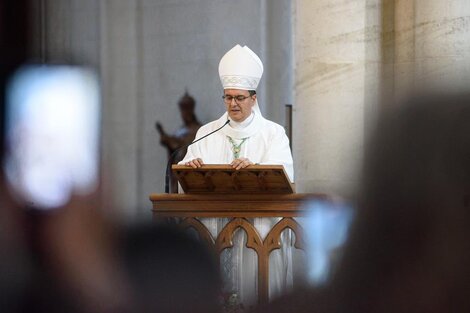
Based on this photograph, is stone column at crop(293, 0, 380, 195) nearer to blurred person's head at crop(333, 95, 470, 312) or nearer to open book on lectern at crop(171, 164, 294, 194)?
open book on lectern at crop(171, 164, 294, 194)

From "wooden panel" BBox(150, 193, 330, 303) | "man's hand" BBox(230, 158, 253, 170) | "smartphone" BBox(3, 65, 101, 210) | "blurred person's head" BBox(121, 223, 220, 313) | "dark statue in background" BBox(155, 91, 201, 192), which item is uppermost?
"dark statue in background" BBox(155, 91, 201, 192)

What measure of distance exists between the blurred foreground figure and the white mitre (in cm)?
441

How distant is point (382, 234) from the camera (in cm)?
A: 129

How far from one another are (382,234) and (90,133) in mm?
362

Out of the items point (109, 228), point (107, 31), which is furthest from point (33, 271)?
point (107, 31)

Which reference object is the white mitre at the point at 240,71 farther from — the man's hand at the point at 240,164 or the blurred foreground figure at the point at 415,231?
the blurred foreground figure at the point at 415,231

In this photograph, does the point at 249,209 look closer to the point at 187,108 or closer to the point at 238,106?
the point at 238,106

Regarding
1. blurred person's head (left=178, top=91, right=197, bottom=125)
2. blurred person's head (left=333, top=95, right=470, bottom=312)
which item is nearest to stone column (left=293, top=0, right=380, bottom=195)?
blurred person's head (left=178, top=91, right=197, bottom=125)

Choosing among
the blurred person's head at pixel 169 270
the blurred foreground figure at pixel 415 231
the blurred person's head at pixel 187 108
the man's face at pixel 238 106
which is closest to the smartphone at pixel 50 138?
the blurred person's head at pixel 169 270

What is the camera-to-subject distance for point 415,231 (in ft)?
4.19

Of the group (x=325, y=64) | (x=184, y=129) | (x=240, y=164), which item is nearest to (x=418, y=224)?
(x=240, y=164)

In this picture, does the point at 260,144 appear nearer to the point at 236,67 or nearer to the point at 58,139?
the point at 236,67

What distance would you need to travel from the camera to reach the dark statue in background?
9406 mm

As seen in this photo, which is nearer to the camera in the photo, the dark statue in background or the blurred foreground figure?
the blurred foreground figure
